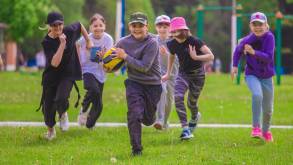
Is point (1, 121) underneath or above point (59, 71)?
underneath

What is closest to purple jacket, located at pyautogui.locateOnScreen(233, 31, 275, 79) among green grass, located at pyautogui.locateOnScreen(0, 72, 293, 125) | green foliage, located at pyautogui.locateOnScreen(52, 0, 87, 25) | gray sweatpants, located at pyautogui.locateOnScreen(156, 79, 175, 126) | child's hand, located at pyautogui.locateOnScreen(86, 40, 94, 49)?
A: gray sweatpants, located at pyautogui.locateOnScreen(156, 79, 175, 126)

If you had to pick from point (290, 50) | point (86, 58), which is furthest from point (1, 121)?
point (290, 50)

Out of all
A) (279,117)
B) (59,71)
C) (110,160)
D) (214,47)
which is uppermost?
(59,71)

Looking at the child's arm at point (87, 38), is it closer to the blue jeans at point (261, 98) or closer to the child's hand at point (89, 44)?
the child's hand at point (89, 44)

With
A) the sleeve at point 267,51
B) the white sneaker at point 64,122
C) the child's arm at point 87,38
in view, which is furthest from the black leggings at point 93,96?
the sleeve at point 267,51

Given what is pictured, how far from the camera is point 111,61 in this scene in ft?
30.5

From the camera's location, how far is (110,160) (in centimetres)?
878

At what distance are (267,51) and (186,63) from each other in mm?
1187

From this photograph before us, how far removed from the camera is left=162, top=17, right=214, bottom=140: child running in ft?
35.3

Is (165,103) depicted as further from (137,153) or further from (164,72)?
(137,153)

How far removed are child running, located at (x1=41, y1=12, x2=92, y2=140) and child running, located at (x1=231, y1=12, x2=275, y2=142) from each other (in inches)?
94.6

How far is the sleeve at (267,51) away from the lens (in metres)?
10.7

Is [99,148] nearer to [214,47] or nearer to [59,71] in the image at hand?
[59,71]

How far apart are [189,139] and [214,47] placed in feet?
210
